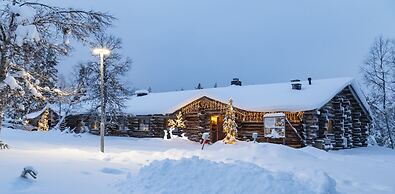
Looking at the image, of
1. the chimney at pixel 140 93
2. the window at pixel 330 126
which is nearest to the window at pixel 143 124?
the chimney at pixel 140 93

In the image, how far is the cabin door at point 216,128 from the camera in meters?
30.9

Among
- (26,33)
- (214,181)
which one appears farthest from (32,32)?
(214,181)

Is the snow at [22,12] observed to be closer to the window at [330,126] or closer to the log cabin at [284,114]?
the log cabin at [284,114]

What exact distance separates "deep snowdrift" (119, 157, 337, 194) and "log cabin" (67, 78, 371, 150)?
51.6ft

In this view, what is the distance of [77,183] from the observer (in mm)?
9469

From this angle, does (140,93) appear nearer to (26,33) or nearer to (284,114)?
(284,114)

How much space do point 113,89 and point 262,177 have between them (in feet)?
86.3

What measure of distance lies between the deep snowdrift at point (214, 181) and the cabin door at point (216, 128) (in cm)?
2010

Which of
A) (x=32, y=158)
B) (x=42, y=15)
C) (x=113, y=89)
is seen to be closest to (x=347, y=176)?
(x=32, y=158)

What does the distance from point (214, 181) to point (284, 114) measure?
17.3 meters

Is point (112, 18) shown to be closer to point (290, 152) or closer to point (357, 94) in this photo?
point (290, 152)

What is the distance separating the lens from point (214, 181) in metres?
9.56

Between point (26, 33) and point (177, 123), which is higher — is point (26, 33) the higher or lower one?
the higher one

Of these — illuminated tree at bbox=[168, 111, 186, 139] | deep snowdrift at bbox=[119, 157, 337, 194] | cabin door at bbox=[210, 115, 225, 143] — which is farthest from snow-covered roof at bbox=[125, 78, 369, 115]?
deep snowdrift at bbox=[119, 157, 337, 194]
